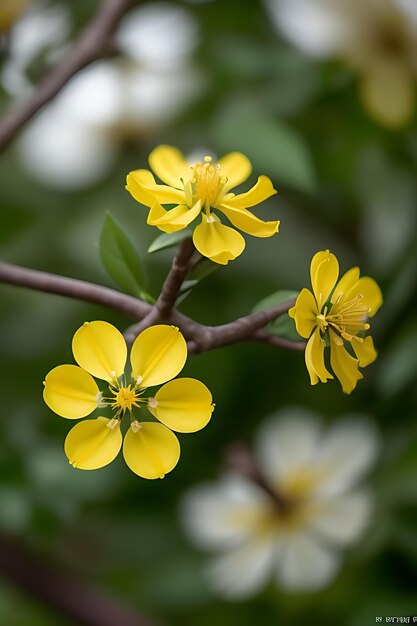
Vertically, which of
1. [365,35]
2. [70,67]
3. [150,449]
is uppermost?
[365,35]

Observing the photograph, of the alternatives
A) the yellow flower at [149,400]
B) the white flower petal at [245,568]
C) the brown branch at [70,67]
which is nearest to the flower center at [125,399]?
the yellow flower at [149,400]

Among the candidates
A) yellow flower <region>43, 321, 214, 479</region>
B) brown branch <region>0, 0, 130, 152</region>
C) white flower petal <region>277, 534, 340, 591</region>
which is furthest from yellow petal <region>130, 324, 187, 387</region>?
white flower petal <region>277, 534, 340, 591</region>

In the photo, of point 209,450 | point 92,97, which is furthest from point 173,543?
point 92,97

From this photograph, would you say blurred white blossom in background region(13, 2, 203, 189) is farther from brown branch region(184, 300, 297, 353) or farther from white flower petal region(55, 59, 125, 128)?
brown branch region(184, 300, 297, 353)

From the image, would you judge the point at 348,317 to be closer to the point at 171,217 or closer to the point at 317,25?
the point at 171,217

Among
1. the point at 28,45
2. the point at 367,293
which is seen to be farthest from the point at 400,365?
the point at 28,45

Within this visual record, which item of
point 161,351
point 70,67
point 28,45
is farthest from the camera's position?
point 28,45

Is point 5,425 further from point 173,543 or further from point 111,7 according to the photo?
point 111,7
